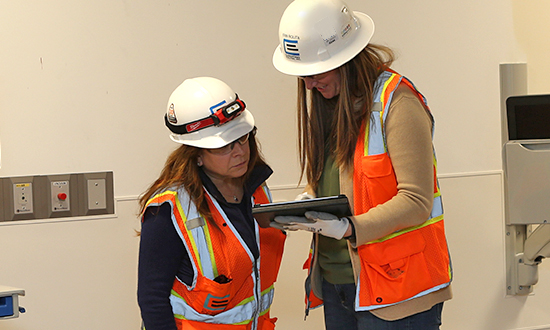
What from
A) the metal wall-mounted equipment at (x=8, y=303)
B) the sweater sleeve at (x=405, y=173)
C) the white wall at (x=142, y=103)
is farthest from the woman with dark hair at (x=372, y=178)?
the white wall at (x=142, y=103)

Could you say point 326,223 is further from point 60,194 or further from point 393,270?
point 60,194

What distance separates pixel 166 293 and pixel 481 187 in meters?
1.88

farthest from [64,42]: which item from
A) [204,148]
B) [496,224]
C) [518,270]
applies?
[518,270]

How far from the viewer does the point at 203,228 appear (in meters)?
1.52

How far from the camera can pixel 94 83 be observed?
2.32m

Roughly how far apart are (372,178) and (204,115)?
473mm

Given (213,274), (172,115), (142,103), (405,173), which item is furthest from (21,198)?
(405,173)

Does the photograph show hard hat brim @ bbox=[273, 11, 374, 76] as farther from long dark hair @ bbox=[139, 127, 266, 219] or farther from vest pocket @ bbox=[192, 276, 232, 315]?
vest pocket @ bbox=[192, 276, 232, 315]

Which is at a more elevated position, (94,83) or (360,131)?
(94,83)

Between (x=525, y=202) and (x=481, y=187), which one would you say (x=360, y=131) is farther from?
(x=481, y=187)

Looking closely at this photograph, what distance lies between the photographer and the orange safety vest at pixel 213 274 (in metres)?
1.51

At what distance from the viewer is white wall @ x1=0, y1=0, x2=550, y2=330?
2.26 m

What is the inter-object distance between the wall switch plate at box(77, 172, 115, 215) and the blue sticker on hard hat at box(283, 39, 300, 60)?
1.10 m

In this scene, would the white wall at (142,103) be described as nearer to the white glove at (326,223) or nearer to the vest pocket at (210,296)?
the vest pocket at (210,296)
